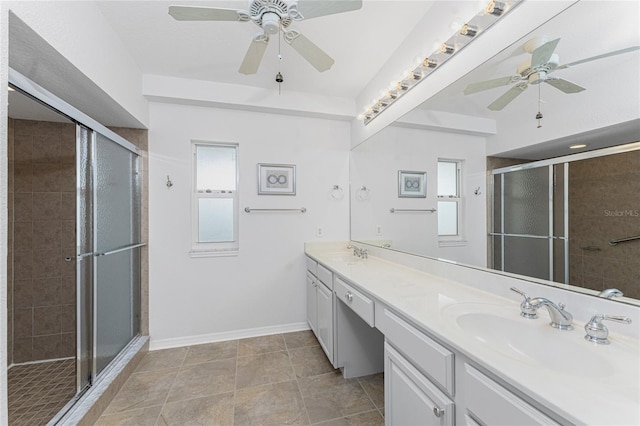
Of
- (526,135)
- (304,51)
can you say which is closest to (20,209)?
(304,51)

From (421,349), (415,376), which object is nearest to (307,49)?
(421,349)

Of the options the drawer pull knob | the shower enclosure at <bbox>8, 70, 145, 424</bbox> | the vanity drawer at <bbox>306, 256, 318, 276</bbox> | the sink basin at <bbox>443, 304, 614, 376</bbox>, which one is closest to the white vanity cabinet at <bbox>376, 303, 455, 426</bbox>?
the sink basin at <bbox>443, 304, 614, 376</bbox>

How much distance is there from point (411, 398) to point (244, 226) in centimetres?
203

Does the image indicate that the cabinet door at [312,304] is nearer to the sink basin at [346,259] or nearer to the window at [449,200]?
the sink basin at [346,259]

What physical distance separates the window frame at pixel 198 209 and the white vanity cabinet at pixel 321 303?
2.65ft

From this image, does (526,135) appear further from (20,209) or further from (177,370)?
(20,209)

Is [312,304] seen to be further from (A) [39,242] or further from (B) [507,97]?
(A) [39,242]

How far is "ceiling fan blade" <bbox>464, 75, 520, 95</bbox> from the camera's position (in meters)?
1.20

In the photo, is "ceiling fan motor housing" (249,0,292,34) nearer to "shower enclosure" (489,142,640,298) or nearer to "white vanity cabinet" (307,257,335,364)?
"shower enclosure" (489,142,640,298)

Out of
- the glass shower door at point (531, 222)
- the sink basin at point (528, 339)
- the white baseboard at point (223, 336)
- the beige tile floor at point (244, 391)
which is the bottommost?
the beige tile floor at point (244, 391)

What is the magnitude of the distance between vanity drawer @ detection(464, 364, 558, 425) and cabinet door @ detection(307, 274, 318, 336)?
167 centimetres

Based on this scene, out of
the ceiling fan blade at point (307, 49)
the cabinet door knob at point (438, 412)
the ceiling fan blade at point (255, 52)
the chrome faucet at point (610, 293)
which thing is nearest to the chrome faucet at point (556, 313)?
the chrome faucet at point (610, 293)

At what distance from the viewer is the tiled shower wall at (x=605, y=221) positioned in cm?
84

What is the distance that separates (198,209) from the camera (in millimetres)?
2619
